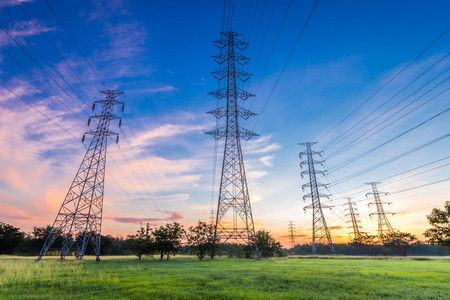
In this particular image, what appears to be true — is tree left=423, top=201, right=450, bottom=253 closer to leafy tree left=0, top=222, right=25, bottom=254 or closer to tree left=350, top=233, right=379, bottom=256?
tree left=350, top=233, right=379, bottom=256

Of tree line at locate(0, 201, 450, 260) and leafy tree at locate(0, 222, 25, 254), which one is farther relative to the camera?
leafy tree at locate(0, 222, 25, 254)

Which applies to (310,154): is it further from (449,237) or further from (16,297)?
(16,297)

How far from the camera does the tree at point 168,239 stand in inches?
2016

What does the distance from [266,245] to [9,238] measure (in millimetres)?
99749

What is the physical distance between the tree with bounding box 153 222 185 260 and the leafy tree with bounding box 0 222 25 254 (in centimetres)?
7902

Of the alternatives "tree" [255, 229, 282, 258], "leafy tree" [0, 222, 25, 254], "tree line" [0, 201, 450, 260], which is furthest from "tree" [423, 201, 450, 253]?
"leafy tree" [0, 222, 25, 254]

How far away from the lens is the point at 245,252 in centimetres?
7119

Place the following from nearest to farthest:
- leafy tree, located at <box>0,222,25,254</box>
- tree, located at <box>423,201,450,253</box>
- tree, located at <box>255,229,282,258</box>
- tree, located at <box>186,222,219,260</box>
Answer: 1. tree, located at <box>423,201,450,253</box>
2. tree, located at <box>186,222,219,260</box>
3. tree, located at <box>255,229,282,258</box>
4. leafy tree, located at <box>0,222,25,254</box>

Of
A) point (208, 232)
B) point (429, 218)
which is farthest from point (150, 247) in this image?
point (429, 218)

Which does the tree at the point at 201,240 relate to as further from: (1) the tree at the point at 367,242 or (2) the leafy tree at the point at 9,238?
(2) the leafy tree at the point at 9,238

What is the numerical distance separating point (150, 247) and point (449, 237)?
5000 cm

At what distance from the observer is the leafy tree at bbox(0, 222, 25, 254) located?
290ft

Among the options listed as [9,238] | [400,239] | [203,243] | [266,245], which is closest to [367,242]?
[400,239]

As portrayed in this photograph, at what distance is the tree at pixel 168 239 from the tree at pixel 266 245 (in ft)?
102
